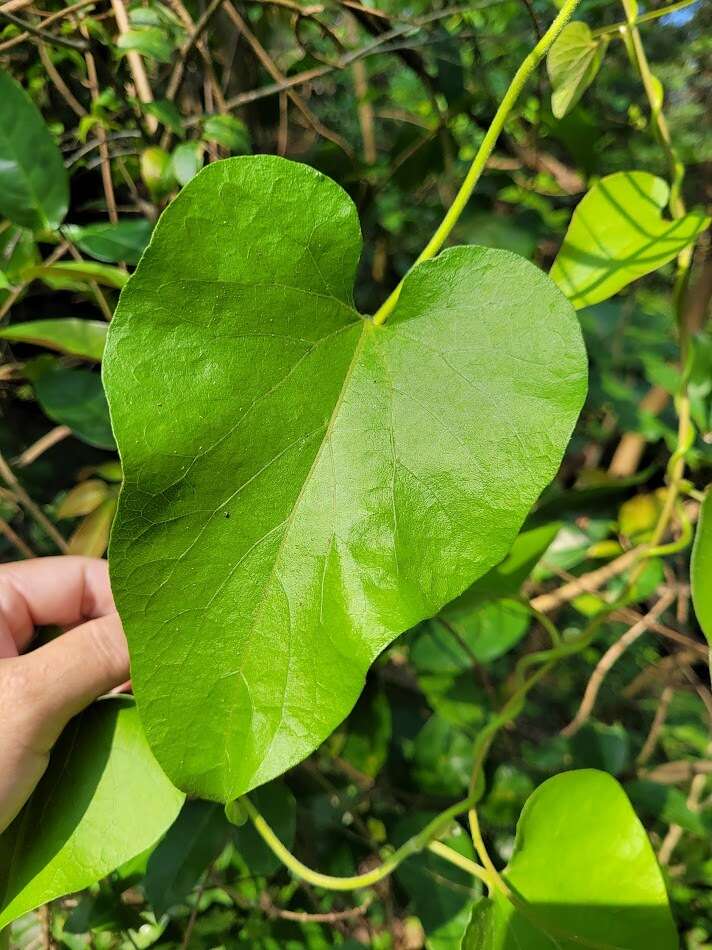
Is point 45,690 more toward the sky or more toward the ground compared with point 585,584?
more toward the sky

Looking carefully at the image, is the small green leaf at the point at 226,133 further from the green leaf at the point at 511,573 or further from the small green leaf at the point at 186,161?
the green leaf at the point at 511,573

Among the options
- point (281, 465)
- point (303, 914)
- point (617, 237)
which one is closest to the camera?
point (281, 465)

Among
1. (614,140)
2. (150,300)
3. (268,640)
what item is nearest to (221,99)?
(150,300)

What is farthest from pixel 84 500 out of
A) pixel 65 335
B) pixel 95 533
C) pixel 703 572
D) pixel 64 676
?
pixel 703 572

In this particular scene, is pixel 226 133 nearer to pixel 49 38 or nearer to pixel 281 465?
pixel 49 38

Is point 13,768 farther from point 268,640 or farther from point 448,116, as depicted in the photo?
point 448,116

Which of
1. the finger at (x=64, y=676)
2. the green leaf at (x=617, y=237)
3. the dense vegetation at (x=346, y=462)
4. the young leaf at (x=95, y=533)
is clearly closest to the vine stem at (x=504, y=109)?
the dense vegetation at (x=346, y=462)

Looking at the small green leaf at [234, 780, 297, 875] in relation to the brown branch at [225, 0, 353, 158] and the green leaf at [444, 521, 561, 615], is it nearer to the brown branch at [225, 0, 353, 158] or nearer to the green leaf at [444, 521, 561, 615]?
the green leaf at [444, 521, 561, 615]
